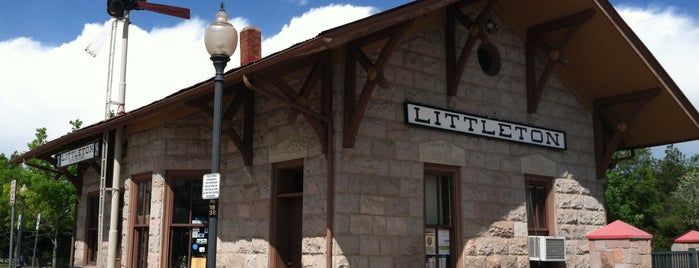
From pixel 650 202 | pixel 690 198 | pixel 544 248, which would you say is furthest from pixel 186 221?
pixel 650 202

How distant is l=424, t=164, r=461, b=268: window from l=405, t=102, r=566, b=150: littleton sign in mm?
689

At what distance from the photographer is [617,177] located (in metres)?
49.9

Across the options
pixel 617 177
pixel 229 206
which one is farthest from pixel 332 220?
pixel 617 177

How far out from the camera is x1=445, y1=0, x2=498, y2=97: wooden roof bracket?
10.5m

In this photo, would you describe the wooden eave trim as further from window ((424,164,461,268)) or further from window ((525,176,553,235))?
window ((424,164,461,268))

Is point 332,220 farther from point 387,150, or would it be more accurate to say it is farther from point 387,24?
point 387,24

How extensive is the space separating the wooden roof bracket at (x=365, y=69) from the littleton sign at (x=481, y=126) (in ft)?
3.87

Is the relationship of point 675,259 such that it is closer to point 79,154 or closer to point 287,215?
point 287,215

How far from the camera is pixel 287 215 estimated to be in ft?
32.5

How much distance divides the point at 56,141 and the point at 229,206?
4.95m

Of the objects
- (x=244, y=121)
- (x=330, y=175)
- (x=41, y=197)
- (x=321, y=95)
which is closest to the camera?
(x=330, y=175)

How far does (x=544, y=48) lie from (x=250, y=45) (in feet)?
17.6

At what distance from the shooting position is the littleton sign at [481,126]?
10.0 metres

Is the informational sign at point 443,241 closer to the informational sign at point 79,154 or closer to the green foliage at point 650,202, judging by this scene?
the informational sign at point 79,154
